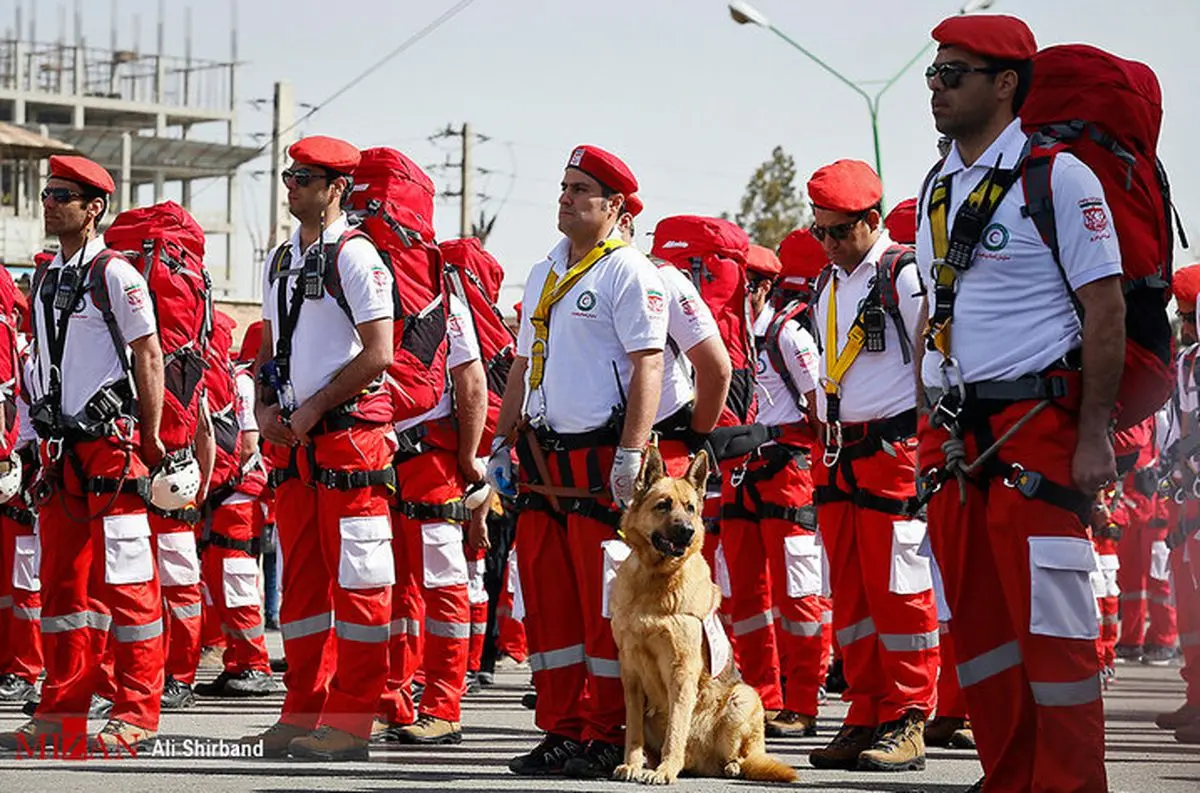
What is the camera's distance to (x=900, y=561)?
8.80 metres

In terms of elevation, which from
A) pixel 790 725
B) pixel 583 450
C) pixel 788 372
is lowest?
pixel 790 725

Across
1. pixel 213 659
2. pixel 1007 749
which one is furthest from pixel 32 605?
pixel 1007 749

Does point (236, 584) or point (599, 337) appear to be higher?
point (599, 337)

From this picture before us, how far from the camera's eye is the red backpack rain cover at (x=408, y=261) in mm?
9688

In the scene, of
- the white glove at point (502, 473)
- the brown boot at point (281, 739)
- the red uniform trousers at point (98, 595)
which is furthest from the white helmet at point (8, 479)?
the white glove at point (502, 473)

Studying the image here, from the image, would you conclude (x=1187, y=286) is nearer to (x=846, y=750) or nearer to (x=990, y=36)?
(x=846, y=750)

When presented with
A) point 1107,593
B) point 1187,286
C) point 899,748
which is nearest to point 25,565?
point 899,748

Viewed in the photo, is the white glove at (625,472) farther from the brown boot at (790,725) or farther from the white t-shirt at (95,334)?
the brown boot at (790,725)

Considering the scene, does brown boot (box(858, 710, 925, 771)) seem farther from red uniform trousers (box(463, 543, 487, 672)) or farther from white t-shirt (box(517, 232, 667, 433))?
red uniform trousers (box(463, 543, 487, 672))

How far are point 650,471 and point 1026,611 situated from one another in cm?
236

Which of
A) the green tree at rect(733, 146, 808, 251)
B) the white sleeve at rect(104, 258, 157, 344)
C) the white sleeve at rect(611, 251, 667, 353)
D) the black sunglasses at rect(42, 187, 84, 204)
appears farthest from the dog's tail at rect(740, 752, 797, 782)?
the green tree at rect(733, 146, 808, 251)

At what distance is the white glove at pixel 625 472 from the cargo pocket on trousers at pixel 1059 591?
2.34 metres

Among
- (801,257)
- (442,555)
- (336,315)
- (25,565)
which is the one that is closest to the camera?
(336,315)

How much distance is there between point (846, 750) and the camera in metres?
8.73
